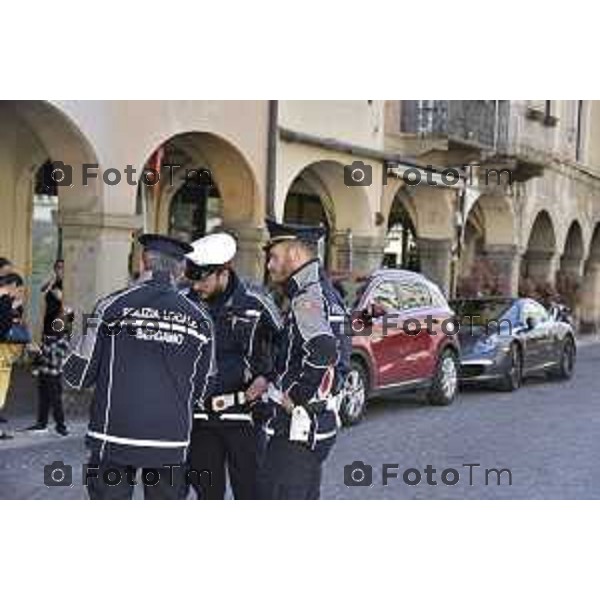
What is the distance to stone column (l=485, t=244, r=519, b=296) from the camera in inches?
1004

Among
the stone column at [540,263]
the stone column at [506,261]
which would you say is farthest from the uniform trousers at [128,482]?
the stone column at [540,263]

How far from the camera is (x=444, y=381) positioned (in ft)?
48.3

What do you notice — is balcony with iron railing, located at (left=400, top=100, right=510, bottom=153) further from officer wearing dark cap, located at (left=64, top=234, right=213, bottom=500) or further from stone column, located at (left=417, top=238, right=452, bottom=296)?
officer wearing dark cap, located at (left=64, top=234, right=213, bottom=500)

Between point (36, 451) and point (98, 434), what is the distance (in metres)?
4.98

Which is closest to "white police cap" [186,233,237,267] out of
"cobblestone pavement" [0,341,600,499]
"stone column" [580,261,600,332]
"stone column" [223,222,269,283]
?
"cobblestone pavement" [0,341,600,499]

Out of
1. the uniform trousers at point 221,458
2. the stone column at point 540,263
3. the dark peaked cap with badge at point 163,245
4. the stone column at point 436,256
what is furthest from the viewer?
the stone column at point 540,263

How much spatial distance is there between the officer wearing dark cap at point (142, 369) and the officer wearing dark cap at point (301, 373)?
0.49m

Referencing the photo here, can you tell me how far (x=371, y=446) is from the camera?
11289 mm

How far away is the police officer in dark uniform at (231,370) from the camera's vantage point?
6219mm

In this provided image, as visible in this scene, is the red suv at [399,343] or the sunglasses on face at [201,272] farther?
the red suv at [399,343]

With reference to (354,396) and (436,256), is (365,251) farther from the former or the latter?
(354,396)

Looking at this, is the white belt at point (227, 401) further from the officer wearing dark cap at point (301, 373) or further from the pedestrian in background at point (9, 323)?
the pedestrian in background at point (9, 323)

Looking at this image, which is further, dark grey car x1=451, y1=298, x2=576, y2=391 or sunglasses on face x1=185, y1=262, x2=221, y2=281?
dark grey car x1=451, y1=298, x2=576, y2=391

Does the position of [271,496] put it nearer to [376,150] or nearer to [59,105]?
[59,105]
